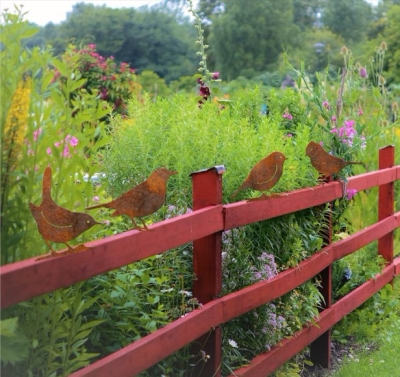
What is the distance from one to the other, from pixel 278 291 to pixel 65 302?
1.68 m

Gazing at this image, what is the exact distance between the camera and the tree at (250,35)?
80688 millimetres

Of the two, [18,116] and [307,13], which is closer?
[18,116]

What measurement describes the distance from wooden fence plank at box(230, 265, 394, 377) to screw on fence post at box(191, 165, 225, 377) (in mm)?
223

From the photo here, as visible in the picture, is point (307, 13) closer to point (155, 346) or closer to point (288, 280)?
point (288, 280)

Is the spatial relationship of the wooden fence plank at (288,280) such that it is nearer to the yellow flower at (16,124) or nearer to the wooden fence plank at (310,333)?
the wooden fence plank at (310,333)

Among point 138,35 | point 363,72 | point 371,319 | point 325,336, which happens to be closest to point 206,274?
point 325,336

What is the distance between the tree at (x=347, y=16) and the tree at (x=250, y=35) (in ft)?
13.7

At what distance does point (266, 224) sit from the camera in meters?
4.00

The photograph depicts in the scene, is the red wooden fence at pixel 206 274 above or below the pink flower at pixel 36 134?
below

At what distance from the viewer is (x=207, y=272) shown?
335 cm

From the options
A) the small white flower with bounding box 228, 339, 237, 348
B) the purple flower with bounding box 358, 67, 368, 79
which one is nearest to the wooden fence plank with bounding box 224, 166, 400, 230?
the small white flower with bounding box 228, 339, 237, 348

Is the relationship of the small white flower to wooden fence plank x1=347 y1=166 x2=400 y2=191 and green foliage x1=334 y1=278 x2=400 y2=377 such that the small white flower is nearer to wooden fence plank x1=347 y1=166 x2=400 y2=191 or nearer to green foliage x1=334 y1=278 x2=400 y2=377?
green foliage x1=334 y1=278 x2=400 y2=377

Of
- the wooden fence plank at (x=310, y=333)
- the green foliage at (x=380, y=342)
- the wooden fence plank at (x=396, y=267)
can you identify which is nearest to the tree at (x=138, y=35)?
the wooden fence plank at (x=396, y=267)

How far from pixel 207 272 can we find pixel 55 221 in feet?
4.02
